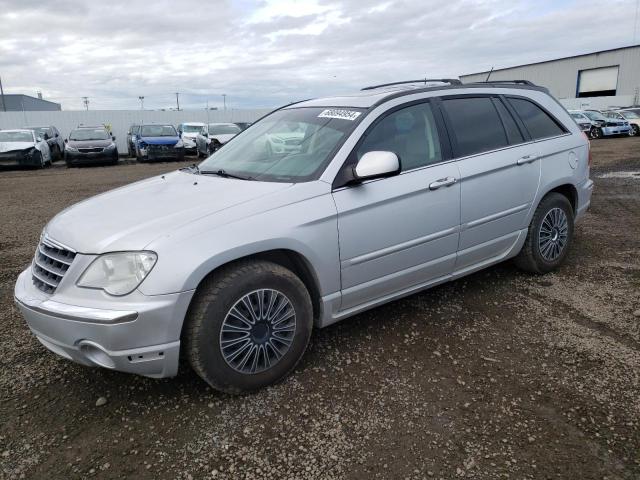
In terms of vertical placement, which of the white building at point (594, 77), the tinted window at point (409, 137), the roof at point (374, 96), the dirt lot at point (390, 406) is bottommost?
the dirt lot at point (390, 406)

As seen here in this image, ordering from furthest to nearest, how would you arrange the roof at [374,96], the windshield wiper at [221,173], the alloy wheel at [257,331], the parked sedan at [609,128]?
the parked sedan at [609,128]
the roof at [374,96]
the windshield wiper at [221,173]
the alloy wheel at [257,331]

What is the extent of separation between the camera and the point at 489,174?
Answer: 12.8ft

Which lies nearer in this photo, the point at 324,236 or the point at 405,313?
A: the point at 324,236

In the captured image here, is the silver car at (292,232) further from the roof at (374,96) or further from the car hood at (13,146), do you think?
the car hood at (13,146)

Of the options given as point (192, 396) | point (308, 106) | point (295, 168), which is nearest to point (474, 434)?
point (192, 396)

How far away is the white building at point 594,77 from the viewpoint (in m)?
41.1

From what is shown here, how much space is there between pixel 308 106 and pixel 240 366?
2210 millimetres

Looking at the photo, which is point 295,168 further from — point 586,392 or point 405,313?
point 586,392

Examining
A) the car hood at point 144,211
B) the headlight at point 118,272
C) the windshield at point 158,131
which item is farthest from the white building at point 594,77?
the headlight at point 118,272

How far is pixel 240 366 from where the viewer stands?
2.85 metres

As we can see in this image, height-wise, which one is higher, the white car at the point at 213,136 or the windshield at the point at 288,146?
the windshield at the point at 288,146

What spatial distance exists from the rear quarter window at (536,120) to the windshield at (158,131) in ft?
58.8

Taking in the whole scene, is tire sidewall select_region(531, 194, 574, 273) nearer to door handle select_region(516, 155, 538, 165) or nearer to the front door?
door handle select_region(516, 155, 538, 165)

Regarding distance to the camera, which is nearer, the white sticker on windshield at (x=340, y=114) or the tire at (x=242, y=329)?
the tire at (x=242, y=329)
